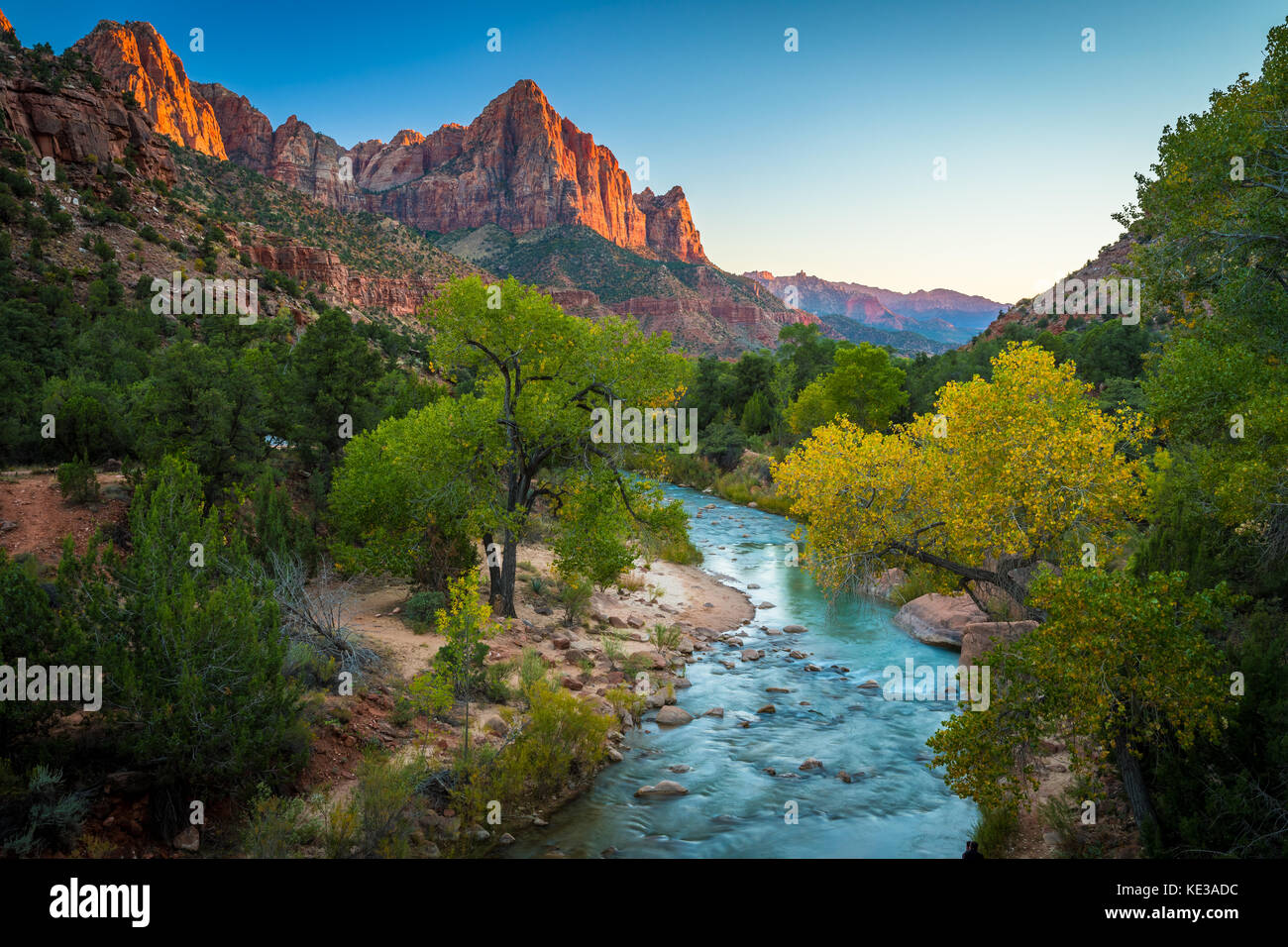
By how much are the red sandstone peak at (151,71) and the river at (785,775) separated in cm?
17524

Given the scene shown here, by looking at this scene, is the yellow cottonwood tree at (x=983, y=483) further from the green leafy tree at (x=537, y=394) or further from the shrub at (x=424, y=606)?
the shrub at (x=424, y=606)

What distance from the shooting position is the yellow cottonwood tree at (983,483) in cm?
1158

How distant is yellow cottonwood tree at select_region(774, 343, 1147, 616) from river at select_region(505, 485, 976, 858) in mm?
3576

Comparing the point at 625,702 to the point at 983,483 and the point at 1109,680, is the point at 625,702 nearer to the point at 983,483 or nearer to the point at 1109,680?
the point at 983,483

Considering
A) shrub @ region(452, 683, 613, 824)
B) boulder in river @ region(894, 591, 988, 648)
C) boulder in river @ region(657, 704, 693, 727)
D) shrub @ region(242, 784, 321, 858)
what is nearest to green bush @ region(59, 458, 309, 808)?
shrub @ region(242, 784, 321, 858)

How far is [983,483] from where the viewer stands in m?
12.4

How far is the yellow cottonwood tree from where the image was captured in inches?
456

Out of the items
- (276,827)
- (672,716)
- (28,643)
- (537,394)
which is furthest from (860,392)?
(28,643)

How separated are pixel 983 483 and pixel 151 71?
8097 inches

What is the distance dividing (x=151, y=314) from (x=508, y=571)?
31.8 metres

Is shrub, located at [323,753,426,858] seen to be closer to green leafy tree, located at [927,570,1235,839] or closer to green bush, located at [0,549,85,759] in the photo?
green bush, located at [0,549,85,759]
